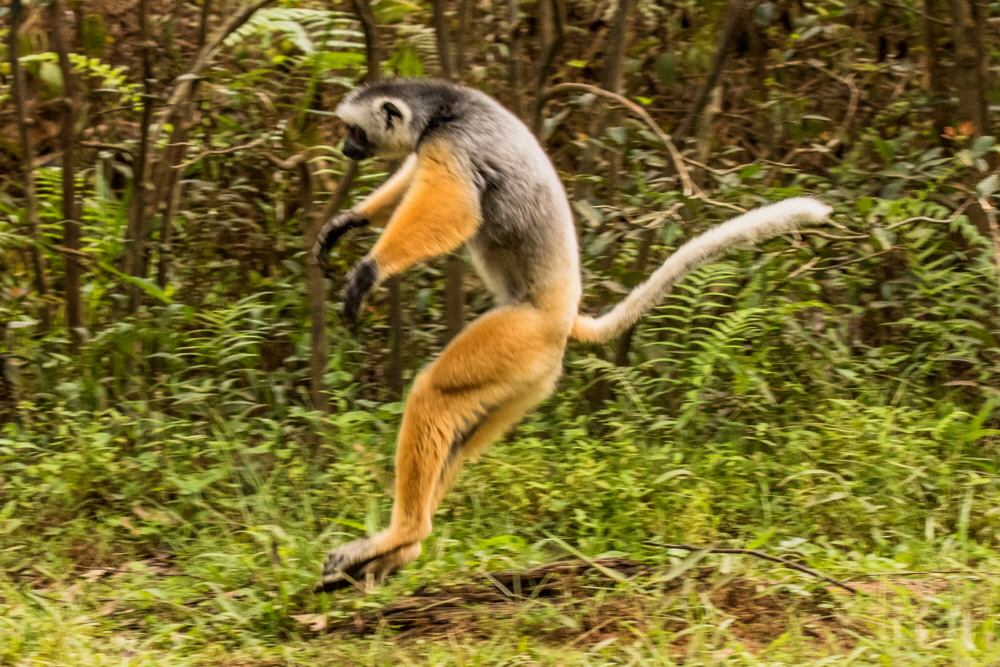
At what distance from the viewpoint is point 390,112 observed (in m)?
4.33

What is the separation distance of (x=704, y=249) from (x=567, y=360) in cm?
210

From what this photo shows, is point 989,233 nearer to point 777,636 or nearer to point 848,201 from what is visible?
point 848,201

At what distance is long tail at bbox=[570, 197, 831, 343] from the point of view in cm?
394

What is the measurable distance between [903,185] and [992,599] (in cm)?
338

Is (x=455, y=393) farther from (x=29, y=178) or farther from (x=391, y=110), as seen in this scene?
(x=29, y=178)

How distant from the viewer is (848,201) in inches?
251

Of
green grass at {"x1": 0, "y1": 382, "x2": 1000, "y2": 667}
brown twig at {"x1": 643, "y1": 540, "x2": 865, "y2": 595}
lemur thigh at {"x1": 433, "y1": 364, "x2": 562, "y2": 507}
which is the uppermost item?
lemur thigh at {"x1": 433, "y1": 364, "x2": 562, "y2": 507}

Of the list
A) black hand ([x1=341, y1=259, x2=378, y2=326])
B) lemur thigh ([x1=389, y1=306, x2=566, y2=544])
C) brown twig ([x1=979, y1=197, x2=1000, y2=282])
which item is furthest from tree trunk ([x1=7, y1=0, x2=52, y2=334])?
brown twig ([x1=979, y1=197, x2=1000, y2=282])

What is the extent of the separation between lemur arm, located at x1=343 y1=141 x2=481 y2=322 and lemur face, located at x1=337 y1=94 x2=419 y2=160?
1.33ft

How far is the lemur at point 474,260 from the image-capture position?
3891mm

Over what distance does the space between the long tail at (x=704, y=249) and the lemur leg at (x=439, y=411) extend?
1.26 ft

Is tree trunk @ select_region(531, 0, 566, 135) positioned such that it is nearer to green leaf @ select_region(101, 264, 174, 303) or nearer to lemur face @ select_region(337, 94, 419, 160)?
lemur face @ select_region(337, 94, 419, 160)

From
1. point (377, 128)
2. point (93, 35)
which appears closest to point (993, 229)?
point (377, 128)

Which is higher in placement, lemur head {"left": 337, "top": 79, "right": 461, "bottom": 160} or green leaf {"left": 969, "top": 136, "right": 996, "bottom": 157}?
lemur head {"left": 337, "top": 79, "right": 461, "bottom": 160}
